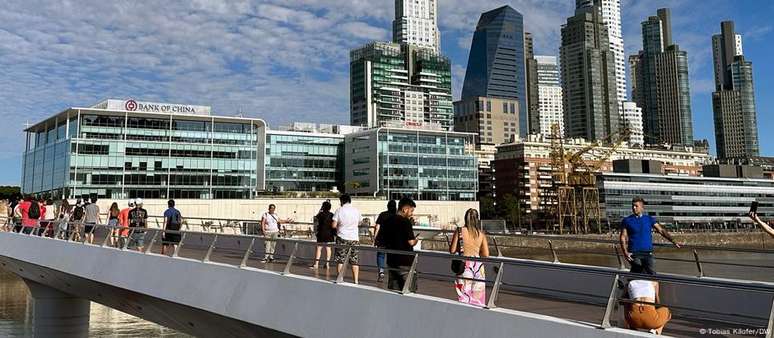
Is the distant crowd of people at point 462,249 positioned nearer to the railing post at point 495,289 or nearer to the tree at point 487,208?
the railing post at point 495,289

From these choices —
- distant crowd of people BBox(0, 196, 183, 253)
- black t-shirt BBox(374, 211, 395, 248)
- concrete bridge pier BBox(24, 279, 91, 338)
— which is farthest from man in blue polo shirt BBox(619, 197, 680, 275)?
concrete bridge pier BBox(24, 279, 91, 338)

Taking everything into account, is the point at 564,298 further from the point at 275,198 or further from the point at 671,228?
the point at 671,228

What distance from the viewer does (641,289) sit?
5.85 metres

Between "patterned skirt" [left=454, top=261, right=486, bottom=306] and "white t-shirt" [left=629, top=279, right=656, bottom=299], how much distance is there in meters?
1.82

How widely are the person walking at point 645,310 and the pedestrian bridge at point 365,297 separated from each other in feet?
0.38

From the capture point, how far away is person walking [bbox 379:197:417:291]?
8.33 metres

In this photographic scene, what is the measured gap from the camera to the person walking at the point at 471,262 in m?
7.43

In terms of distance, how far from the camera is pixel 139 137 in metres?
84.4

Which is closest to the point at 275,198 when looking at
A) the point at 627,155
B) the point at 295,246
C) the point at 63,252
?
the point at 63,252

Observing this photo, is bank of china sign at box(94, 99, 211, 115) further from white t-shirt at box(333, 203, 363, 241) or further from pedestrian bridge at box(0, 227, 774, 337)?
white t-shirt at box(333, 203, 363, 241)

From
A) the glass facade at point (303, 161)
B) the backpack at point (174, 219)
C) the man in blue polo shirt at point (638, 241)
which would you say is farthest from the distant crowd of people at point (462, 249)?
the glass facade at point (303, 161)

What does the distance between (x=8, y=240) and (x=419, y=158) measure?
83662 mm

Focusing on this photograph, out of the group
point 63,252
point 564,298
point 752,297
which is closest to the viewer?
point 752,297

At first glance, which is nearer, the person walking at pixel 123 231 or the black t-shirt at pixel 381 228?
the black t-shirt at pixel 381 228
